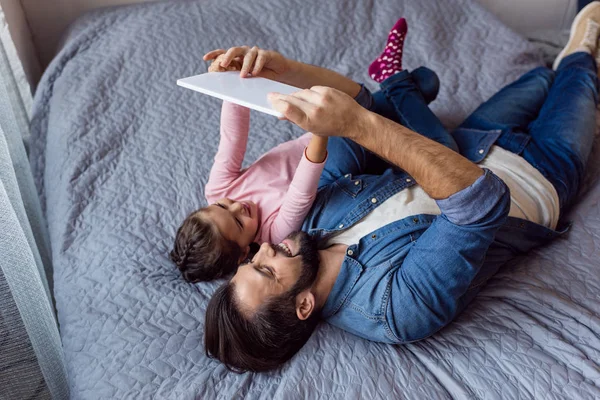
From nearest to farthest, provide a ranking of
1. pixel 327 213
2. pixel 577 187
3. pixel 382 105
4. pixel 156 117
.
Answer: pixel 327 213 → pixel 577 187 → pixel 382 105 → pixel 156 117

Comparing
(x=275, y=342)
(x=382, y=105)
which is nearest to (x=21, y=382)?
(x=275, y=342)

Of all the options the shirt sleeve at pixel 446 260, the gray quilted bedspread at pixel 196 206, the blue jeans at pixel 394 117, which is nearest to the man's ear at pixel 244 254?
the gray quilted bedspread at pixel 196 206

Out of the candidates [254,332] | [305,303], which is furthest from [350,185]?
[254,332]

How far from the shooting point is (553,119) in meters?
1.50

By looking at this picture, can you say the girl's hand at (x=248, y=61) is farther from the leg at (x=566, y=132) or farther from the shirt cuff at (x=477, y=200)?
the leg at (x=566, y=132)

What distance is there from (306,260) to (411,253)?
0.23 meters

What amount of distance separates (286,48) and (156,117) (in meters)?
0.55

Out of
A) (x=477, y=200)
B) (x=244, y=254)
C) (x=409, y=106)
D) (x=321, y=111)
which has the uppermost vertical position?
(x=321, y=111)

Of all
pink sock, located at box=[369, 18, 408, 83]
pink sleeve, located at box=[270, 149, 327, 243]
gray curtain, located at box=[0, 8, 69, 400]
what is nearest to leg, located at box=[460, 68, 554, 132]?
pink sock, located at box=[369, 18, 408, 83]

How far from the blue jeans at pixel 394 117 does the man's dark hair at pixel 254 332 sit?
0.42 metres

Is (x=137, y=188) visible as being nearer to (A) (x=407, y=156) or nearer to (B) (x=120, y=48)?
(B) (x=120, y=48)

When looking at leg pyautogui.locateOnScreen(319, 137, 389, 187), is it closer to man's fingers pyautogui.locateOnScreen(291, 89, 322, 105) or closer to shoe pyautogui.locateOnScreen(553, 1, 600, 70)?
man's fingers pyautogui.locateOnScreen(291, 89, 322, 105)

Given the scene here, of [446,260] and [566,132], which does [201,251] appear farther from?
[566,132]

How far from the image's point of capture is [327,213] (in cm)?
132
